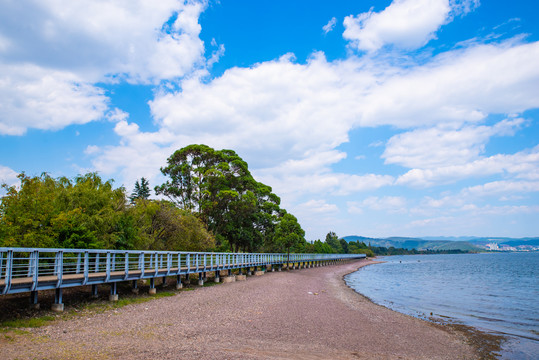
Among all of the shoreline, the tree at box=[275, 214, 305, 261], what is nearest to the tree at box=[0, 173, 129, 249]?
the shoreline

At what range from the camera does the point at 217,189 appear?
126ft

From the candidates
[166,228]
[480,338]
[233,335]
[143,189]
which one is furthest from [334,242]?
[233,335]

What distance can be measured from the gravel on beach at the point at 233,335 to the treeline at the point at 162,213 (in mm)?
4829

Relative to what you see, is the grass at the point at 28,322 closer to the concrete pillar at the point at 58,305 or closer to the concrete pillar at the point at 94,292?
the concrete pillar at the point at 58,305

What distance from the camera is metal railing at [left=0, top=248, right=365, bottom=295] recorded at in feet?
33.8

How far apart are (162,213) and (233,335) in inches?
690

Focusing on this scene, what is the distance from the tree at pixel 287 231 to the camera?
1861 inches

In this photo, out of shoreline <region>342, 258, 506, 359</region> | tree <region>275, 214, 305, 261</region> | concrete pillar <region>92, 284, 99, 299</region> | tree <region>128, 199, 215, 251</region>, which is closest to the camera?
shoreline <region>342, 258, 506, 359</region>

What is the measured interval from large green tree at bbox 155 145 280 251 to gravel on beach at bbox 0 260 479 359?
70.0ft

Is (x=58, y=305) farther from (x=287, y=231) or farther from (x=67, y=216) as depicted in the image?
(x=287, y=231)

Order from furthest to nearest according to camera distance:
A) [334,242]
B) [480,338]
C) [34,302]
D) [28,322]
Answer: [334,242], [480,338], [34,302], [28,322]

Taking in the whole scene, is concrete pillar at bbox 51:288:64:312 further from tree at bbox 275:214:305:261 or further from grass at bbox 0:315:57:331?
tree at bbox 275:214:305:261

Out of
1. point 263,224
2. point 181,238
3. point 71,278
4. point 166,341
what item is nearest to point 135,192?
point 263,224

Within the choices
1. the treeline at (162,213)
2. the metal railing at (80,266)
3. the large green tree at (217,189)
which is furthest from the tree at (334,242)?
the metal railing at (80,266)
